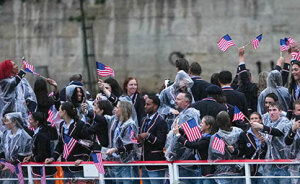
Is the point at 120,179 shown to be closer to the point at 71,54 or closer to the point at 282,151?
the point at 282,151

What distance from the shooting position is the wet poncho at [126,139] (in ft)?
44.4

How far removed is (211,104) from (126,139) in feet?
4.38

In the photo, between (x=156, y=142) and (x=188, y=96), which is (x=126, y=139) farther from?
(x=188, y=96)

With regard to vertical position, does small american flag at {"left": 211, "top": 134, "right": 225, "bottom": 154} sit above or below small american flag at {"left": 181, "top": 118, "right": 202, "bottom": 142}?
below

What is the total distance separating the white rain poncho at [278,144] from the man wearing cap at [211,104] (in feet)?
3.43

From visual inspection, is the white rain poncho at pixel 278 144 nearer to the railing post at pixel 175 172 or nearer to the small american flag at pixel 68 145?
the railing post at pixel 175 172

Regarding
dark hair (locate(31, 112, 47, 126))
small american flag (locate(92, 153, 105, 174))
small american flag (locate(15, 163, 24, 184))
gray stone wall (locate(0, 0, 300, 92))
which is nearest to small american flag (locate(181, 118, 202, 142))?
small american flag (locate(92, 153, 105, 174))

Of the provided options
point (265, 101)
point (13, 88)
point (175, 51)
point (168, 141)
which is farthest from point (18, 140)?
point (175, 51)

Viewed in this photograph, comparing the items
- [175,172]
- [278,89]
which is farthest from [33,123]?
[278,89]

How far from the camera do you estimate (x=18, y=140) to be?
47.6 feet

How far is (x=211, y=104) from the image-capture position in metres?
13.6

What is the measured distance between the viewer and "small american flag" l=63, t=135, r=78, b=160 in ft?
45.8

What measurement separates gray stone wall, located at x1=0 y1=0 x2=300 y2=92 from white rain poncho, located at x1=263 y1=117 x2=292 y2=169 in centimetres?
1101

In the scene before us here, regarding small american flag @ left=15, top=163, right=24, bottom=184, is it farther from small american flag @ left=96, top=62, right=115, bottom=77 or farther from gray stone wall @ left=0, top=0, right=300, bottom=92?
gray stone wall @ left=0, top=0, right=300, bottom=92
